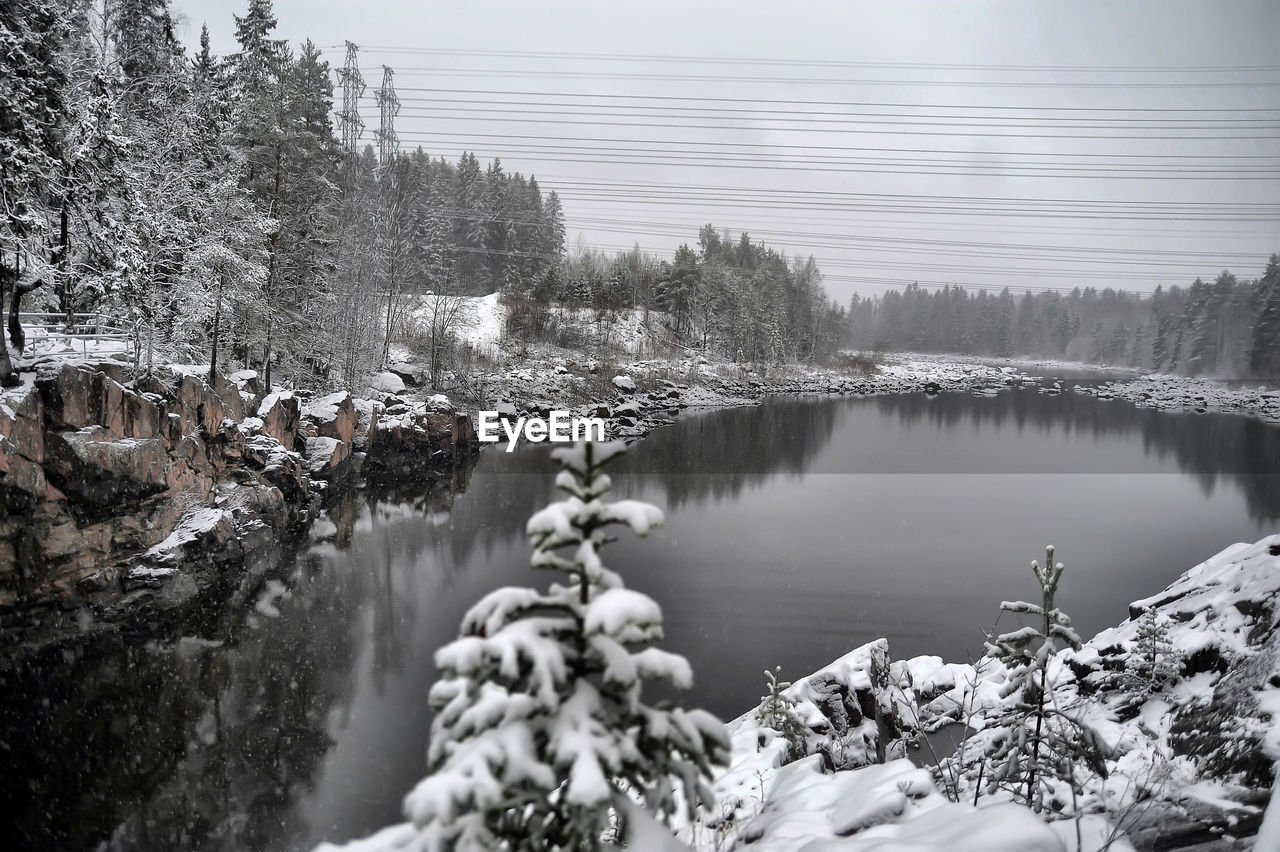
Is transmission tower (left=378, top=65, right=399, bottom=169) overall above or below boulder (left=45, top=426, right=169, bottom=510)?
above

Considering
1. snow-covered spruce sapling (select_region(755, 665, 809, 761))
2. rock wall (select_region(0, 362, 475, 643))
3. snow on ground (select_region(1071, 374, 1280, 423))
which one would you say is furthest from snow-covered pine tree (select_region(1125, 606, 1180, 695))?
snow on ground (select_region(1071, 374, 1280, 423))

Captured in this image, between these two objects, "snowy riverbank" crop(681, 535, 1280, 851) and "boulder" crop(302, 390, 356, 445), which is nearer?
"snowy riverbank" crop(681, 535, 1280, 851)

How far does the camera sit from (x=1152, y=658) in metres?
5.62

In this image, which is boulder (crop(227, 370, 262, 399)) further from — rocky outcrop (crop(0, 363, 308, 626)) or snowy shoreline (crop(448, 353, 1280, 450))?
snowy shoreline (crop(448, 353, 1280, 450))

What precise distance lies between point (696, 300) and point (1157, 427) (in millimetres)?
36228

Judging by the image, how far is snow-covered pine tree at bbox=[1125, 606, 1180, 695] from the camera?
5.50m

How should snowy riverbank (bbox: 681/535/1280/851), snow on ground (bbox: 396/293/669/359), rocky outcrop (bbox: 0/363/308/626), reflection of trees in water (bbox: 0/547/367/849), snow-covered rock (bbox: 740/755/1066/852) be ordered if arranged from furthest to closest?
snow on ground (bbox: 396/293/669/359) → rocky outcrop (bbox: 0/363/308/626) → reflection of trees in water (bbox: 0/547/367/849) → snowy riverbank (bbox: 681/535/1280/851) → snow-covered rock (bbox: 740/755/1066/852)

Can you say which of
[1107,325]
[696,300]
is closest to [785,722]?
[696,300]

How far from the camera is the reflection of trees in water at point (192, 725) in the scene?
23.4 ft

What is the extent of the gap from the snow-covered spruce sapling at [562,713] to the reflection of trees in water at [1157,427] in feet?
94.3

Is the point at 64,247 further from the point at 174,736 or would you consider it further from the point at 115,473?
the point at 174,736

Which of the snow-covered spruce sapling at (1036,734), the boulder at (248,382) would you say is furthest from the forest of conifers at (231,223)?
the snow-covered spruce sapling at (1036,734)

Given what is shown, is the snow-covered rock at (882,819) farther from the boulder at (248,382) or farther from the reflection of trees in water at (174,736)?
the boulder at (248,382)

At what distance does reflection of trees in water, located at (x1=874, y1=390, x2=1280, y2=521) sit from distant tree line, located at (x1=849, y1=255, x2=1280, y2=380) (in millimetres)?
3895
